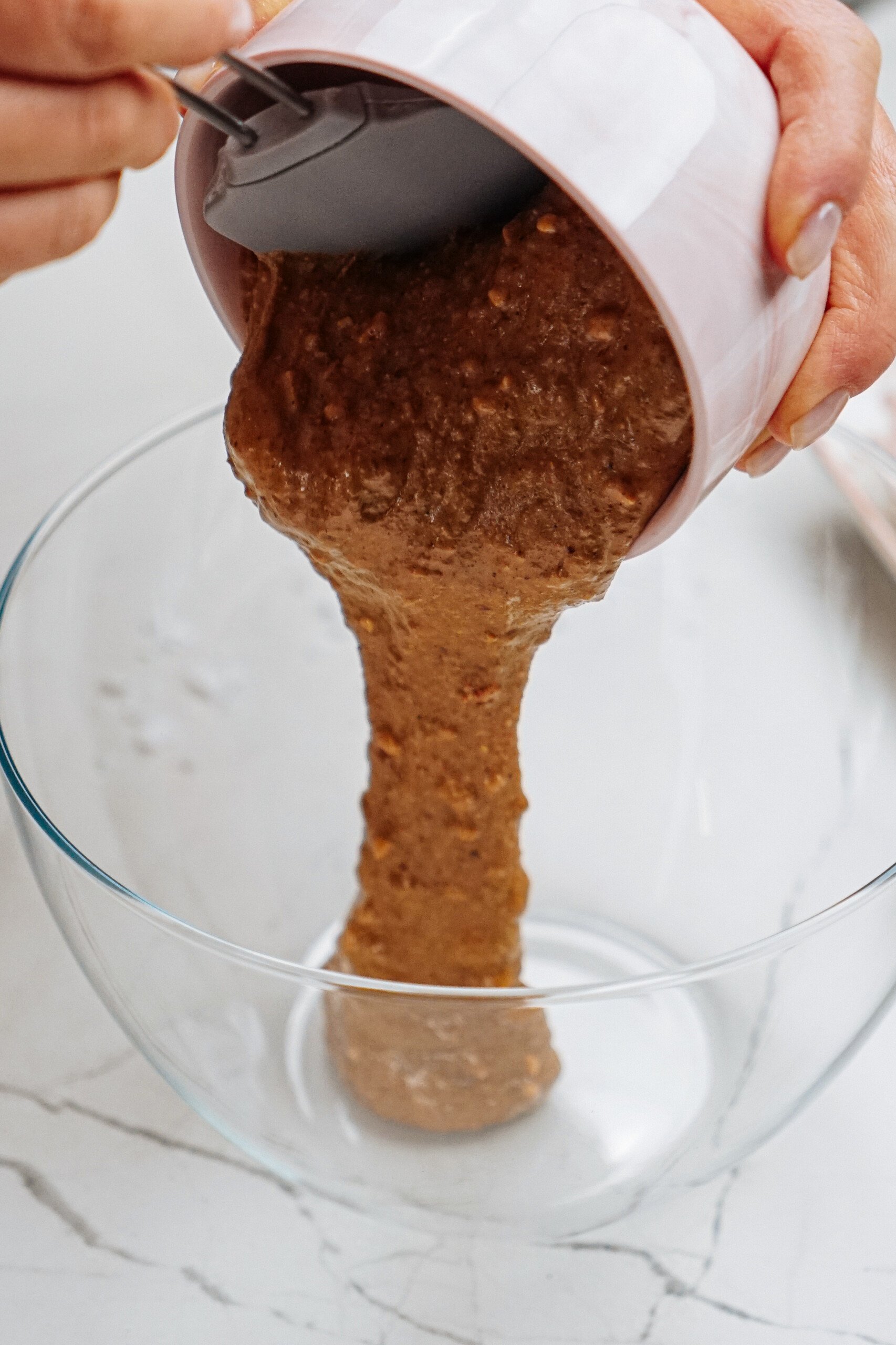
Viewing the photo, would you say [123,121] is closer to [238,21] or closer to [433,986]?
[238,21]

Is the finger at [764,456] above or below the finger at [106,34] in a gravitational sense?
above

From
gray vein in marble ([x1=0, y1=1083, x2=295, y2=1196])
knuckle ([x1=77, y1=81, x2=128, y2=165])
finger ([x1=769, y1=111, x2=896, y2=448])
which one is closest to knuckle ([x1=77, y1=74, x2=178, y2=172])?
knuckle ([x1=77, y1=81, x2=128, y2=165])

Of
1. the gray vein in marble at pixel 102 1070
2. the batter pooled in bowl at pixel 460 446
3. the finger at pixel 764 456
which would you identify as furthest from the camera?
the gray vein in marble at pixel 102 1070

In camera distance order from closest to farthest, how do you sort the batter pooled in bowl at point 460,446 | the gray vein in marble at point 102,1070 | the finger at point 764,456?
1. the batter pooled in bowl at point 460,446
2. the finger at point 764,456
3. the gray vein in marble at point 102,1070

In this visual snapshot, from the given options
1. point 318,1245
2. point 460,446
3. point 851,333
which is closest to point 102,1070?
point 318,1245

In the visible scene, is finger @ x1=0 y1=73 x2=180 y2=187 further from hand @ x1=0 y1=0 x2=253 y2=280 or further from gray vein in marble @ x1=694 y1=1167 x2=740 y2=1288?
gray vein in marble @ x1=694 y1=1167 x2=740 y2=1288

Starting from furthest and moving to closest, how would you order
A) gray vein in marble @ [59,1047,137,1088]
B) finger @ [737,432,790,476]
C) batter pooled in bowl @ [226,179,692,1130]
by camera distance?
1. gray vein in marble @ [59,1047,137,1088]
2. finger @ [737,432,790,476]
3. batter pooled in bowl @ [226,179,692,1130]

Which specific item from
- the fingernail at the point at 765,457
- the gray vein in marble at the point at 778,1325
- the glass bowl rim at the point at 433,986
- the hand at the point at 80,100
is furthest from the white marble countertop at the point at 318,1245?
the hand at the point at 80,100

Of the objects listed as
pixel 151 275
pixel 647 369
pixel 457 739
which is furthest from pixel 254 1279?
pixel 151 275

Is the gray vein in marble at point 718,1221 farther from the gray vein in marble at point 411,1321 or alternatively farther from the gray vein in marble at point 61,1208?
the gray vein in marble at point 61,1208
